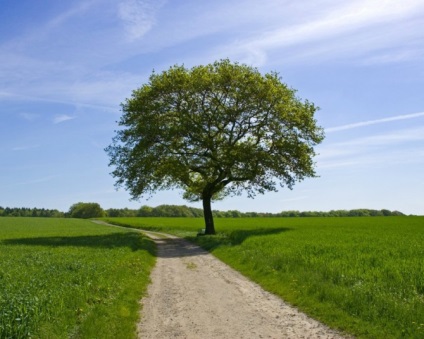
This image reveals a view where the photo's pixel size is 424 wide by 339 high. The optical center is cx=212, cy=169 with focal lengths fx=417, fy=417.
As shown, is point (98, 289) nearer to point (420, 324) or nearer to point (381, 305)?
point (381, 305)

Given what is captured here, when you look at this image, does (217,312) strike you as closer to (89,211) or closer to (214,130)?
(214,130)

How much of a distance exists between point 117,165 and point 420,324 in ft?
131

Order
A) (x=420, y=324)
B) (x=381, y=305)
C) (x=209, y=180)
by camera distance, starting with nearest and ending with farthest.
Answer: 1. (x=420, y=324)
2. (x=381, y=305)
3. (x=209, y=180)

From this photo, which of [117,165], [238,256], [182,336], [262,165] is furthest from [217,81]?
[182,336]

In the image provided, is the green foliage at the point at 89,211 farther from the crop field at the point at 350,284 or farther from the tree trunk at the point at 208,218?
the crop field at the point at 350,284

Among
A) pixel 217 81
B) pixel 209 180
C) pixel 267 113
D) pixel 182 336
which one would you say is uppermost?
pixel 217 81

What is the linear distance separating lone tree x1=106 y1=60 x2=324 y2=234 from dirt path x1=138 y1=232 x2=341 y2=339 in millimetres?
24976

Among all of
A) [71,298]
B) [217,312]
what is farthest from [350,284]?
[71,298]

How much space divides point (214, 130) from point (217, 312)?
33.6m

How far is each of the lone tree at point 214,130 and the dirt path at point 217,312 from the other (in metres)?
25.0

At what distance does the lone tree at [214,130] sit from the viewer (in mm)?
43531

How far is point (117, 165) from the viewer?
4678 centimetres

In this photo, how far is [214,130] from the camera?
4541 cm

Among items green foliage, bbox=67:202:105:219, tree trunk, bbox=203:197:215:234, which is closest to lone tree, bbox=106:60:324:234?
tree trunk, bbox=203:197:215:234
